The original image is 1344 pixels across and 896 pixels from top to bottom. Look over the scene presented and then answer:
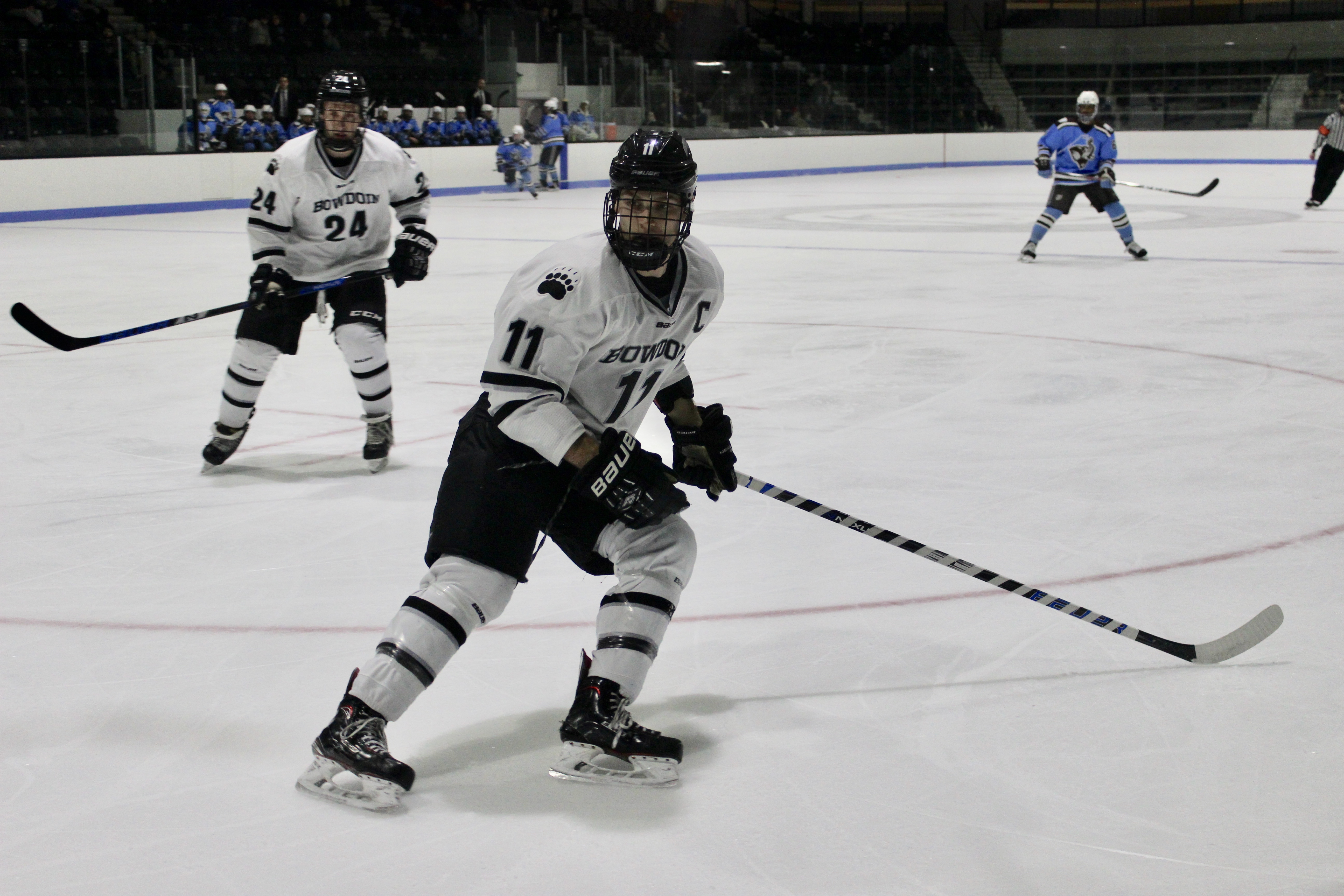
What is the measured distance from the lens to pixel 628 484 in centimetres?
194

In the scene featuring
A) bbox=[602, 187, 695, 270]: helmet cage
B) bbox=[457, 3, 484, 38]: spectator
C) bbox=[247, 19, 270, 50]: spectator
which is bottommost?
bbox=[602, 187, 695, 270]: helmet cage

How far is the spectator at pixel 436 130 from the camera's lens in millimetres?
16094

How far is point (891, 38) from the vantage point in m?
26.9

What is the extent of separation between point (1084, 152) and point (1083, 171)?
4.9 inches

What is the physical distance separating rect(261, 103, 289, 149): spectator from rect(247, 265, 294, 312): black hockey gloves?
10946 mm

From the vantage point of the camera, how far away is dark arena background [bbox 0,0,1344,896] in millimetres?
1815

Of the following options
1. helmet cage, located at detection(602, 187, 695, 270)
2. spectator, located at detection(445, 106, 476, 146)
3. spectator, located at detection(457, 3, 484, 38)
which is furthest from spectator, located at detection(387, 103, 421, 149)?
helmet cage, located at detection(602, 187, 695, 270)

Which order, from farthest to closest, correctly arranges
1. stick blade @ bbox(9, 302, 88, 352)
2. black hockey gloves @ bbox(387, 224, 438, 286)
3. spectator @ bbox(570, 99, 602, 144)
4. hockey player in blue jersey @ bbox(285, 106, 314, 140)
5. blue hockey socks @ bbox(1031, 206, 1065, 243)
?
spectator @ bbox(570, 99, 602, 144) < hockey player in blue jersey @ bbox(285, 106, 314, 140) < blue hockey socks @ bbox(1031, 206, 1065, 243) < black hockey gloves @ bbox(387, 224, 438, 286) < stick blade @ bbox(9, 302, 88, 352)

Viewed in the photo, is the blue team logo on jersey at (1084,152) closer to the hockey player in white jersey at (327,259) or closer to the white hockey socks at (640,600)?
the hockey player in white jersey at (327,259)

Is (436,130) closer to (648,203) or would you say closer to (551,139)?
(551,139)

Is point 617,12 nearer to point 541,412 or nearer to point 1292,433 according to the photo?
point 1292,433

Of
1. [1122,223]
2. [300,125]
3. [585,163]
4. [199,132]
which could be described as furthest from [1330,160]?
[199,132]

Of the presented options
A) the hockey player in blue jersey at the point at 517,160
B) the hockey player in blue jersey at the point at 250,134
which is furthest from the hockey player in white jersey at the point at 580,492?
the hockey player in blue jersey at the point at 517,160

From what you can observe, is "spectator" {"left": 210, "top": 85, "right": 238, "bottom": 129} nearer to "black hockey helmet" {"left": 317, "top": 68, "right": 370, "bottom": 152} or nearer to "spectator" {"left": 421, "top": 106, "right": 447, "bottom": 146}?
"spectator" {"left": 421, "top": 106, "right": 447, "bottom": 146}
